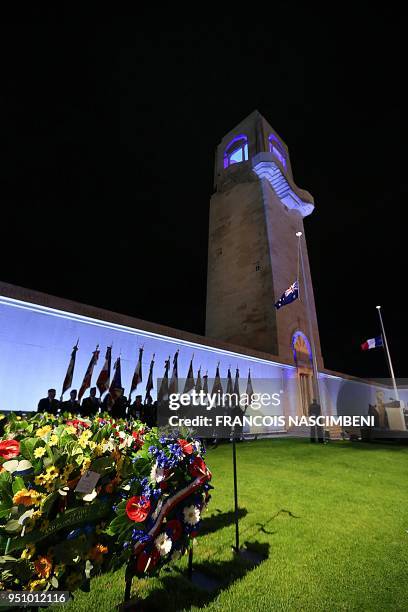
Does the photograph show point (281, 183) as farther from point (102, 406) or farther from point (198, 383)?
point (102, 406)

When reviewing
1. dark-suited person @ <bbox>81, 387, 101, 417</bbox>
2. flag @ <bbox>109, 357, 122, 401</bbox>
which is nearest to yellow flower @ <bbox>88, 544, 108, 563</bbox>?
dark-suited person @ <bbox>81, 387, 101, 417</bbox>

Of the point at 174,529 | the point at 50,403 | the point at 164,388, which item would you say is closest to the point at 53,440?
the point at 174,529

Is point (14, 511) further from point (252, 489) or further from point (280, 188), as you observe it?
point (280, 188)

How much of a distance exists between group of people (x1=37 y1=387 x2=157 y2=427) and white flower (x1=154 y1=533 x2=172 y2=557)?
296 inches

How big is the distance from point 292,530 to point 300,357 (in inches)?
785

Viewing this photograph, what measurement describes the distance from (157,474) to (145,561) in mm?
656

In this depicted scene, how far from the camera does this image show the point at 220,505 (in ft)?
18.1

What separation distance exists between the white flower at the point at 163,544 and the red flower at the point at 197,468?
0.56 meters

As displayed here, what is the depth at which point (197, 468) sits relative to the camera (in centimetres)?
299

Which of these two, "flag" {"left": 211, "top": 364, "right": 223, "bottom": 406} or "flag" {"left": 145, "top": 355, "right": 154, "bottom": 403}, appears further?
"flag" {"left": 211, "top": 364, "right": 223, "bottom": 406}

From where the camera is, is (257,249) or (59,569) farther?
(257,249)

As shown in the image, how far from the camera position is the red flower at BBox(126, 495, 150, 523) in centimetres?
227

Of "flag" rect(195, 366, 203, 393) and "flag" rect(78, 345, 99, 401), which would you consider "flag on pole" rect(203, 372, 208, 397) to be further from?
"flag" rect(78, 345, 99, 401)

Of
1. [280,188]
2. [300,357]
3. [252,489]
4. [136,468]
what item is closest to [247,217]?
[280,188]
